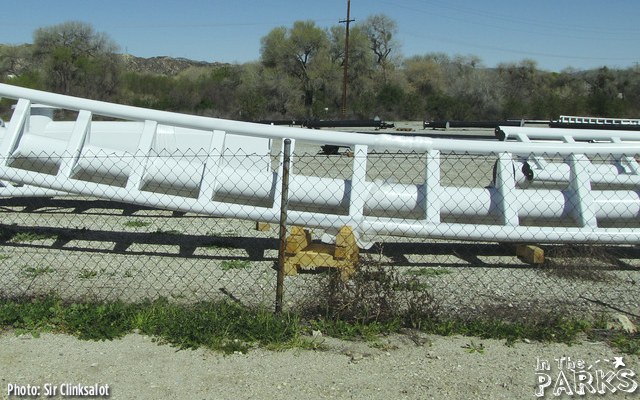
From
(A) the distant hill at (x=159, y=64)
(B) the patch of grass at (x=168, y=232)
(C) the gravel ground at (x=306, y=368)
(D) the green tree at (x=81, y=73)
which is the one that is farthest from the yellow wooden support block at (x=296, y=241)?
(A) the distant hill at (x=159, y=64)

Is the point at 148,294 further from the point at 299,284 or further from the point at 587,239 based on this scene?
the point at 587,239

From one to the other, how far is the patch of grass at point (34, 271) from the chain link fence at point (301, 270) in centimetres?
2

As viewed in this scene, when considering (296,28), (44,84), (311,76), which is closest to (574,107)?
(311,76)

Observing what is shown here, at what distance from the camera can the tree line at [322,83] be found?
4072 cm

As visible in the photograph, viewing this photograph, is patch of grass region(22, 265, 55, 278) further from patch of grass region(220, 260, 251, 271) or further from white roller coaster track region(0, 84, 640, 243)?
patch of grass region(220, 260, 251, 271)

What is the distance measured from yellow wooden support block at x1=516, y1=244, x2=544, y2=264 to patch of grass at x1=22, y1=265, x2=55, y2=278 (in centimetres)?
461

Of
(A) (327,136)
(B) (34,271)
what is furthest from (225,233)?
(B) (34,271)

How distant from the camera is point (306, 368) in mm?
3623

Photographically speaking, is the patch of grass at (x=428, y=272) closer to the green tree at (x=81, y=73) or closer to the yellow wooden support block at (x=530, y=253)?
the yellow wooden support block at (x=530, y=253)

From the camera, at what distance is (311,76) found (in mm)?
48219

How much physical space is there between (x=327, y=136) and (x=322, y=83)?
43.2 m

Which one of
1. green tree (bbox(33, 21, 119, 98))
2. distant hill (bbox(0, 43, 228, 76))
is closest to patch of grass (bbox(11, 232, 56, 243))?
green tree (bbox(33, 21, 119, 98))

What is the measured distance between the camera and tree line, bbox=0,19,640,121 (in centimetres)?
4072

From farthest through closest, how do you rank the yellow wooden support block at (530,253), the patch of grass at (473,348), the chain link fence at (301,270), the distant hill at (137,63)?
the distant hill at (137,63) < the yellow wooden support block at (530,253) < the chain link fence at (301,270) < the patch of grass at (473,348)
